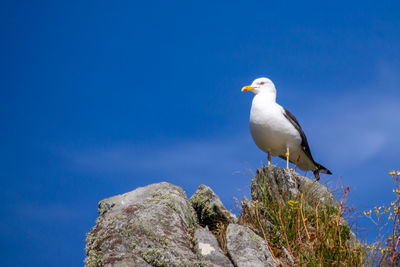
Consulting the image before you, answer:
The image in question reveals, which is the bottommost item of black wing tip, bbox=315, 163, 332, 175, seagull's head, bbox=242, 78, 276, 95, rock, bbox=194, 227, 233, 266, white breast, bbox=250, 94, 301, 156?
rock, bbox=194, 227, 233, 266

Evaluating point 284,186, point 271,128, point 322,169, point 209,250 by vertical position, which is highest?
point 271,128

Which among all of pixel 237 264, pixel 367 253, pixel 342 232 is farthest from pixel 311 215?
pixel 237 264

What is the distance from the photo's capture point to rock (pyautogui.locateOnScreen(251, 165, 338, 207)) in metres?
10.3

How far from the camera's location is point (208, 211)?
9039 millimetres

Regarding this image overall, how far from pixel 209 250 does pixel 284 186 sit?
3.70 meters

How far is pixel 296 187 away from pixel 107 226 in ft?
14.1

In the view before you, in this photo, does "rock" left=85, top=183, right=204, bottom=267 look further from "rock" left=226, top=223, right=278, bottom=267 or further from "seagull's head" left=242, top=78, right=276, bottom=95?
"seagull's head" left=242, top=78, right=276, bottom=95

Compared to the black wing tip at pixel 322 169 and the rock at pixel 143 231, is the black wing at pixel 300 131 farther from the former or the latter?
the rock at pixel 143 231

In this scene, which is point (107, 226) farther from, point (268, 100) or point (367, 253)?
point (268, 100)

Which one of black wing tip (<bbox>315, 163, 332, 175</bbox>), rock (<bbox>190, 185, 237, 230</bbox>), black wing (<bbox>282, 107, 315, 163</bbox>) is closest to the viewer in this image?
rock (<bbox>190, 185, 237, 230</bbox>)

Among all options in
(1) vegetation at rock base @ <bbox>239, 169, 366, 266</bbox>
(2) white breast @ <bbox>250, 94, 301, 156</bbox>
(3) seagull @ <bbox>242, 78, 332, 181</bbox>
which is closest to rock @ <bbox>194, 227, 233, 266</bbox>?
(1) vegetation at rock base @ <bbox>239, 169, 366, 266</bbox>

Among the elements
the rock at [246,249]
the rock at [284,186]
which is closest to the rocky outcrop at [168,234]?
the rock at [246,249]

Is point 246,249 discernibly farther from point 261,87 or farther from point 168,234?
point 261,87

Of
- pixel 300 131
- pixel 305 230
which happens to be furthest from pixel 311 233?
pixel 300 131
